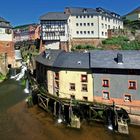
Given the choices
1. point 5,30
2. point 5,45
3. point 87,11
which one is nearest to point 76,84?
point 5,45

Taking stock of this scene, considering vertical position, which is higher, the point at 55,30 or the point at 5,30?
the point at 55,30

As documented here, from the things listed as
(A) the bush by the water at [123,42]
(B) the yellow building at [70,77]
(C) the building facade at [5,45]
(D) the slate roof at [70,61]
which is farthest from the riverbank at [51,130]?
(A) the bush by the water at [123,42]

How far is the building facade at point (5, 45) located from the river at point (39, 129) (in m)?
29.0

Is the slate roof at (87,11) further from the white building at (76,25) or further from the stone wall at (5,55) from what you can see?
the stone wall at (5,55)

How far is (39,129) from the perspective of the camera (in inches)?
1271

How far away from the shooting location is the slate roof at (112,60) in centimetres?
3388

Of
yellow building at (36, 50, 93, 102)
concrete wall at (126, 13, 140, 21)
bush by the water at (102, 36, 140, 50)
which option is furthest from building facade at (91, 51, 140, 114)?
concrete wall at (126, 13, 140, 21)

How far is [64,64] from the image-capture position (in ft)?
Answer: 125

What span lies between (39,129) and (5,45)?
140 ft

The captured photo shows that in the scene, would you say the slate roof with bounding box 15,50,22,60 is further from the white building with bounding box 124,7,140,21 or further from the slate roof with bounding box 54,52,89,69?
the white building with bounding box 124,7,140,21

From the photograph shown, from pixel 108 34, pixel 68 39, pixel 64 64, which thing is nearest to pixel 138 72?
pixel 64 64

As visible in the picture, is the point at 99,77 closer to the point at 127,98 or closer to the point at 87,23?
the point at 127,98

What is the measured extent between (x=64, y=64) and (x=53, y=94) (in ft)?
17.8

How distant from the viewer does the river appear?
29825 millimetres
